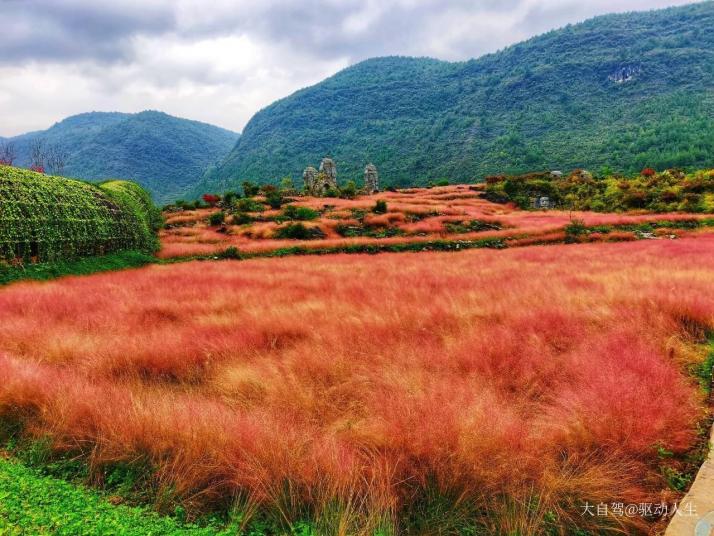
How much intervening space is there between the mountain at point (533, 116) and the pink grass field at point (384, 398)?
85.4m

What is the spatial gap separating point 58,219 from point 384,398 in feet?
46.6

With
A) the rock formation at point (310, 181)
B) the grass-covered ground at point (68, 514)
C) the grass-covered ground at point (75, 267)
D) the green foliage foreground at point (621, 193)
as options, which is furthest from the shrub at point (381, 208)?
the grass-covered ground at point (68, 514)

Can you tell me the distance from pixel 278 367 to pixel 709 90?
155 meters

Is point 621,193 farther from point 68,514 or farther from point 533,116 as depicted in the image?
point 533,116

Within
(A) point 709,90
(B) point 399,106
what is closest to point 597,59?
(A) point 709,90

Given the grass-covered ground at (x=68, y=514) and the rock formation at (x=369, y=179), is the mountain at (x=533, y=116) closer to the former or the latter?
the rock formation at (x=369, y=179)

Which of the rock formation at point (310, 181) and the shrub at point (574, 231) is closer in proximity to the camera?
the shrub at point (574, 231)

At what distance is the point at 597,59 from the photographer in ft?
493

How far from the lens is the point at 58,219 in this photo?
42.3ft

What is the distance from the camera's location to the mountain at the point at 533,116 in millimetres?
90688

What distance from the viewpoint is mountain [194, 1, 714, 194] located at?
90688 millimetres

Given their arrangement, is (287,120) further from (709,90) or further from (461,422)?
(461,422)

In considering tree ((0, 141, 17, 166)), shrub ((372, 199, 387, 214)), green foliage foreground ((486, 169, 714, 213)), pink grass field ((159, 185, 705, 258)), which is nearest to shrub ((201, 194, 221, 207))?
pink grass field ((159, 185, 705, 258))

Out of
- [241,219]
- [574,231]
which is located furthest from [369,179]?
[574,231]
